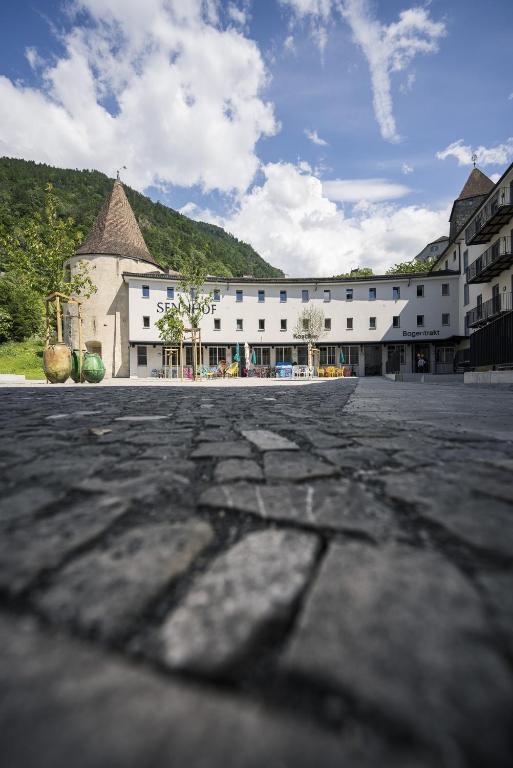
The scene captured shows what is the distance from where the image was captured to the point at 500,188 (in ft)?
72.8

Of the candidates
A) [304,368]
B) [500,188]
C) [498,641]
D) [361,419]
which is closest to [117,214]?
[304,368]

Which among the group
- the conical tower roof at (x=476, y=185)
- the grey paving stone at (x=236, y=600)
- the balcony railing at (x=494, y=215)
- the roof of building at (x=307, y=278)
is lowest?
the grey paving stone at (x=236, y=600)

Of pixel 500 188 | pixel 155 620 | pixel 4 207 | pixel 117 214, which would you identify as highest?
pixel 4 207

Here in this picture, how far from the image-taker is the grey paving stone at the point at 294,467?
1.56 meters

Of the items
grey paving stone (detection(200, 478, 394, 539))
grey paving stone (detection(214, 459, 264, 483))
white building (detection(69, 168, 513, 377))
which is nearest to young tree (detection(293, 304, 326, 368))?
white building (detection(69, 168, 513, 377))

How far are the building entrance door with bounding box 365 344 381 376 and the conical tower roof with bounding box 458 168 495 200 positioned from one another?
15.9m

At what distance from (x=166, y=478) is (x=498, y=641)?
1204 mm

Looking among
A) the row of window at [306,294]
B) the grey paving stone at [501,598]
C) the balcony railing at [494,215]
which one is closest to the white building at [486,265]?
the balcony railing at [494,215]

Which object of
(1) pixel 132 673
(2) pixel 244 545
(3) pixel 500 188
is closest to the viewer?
(1) pixel 132 673

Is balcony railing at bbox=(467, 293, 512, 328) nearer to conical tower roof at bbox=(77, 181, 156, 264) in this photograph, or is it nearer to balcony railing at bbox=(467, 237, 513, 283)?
balcony railing at bbox=(467, 237, 513, 283)

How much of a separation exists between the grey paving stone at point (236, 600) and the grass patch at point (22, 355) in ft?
109

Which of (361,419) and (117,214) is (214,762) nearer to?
(361,419)

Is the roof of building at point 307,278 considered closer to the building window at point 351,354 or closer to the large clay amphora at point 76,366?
the building window at point 351,354

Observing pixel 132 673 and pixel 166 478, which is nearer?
pixel 132 673
